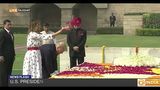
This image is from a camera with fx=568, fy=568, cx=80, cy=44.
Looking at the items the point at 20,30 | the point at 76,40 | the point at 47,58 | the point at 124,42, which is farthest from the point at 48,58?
the point at 20,30

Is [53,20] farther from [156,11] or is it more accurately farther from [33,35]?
[33,35]

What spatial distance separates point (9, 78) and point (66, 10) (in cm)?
4298

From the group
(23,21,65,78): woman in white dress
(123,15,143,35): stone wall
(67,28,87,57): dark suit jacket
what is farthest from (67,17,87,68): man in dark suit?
(123,15,143,35): stone wall

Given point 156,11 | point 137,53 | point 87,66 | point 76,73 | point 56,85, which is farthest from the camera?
point 156,11

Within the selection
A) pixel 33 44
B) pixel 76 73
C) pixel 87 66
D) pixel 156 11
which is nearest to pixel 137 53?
pixel 87 66

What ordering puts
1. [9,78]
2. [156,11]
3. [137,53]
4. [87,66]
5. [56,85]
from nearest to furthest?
[56,85] < [9,78] < [87,66] < [137,53] < [156,11]

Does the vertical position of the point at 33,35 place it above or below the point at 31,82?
above

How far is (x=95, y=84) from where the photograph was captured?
40.3 feet

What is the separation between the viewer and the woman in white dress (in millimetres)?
13109

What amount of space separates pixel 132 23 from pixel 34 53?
33354 millimetres

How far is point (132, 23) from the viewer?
4616cm

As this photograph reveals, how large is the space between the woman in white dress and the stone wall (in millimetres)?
32733

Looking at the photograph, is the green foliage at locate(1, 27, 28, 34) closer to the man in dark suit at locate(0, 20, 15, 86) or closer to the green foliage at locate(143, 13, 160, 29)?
the green foliage at locate(143, 13, 160, 29)

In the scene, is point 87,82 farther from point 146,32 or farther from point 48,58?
point 146,32
